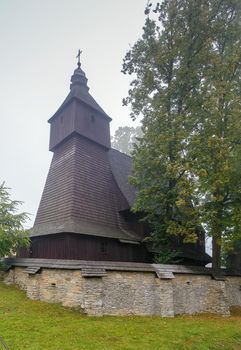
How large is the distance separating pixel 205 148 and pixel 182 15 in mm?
9043

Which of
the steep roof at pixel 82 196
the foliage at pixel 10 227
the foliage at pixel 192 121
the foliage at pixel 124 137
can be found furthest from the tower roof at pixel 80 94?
the foliage at pixel 124 137

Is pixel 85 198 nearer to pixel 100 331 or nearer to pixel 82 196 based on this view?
pixel 82 196

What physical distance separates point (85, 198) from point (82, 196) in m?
0.25

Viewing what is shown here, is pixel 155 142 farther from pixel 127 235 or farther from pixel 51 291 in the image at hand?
pixel 51 291

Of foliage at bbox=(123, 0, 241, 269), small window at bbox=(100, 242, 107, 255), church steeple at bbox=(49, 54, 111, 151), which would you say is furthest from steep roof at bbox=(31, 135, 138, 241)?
foliage at bbox=(123, 0, 241, 269)

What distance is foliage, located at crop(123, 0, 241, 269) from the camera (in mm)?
15281

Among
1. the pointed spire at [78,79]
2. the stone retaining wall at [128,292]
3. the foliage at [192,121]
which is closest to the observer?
the stone retaining wall at [128,292]

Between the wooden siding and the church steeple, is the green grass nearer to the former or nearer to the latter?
the wooden siding

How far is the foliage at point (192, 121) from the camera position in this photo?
15281 millimetres

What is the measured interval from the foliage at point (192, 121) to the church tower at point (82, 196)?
2.89 m

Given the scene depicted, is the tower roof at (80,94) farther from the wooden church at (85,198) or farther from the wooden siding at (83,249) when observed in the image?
the wooden siding at (83,249)

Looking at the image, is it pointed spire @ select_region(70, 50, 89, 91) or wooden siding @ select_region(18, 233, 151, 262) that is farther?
pointed spire @ select_region(70, 50, 89, 91)

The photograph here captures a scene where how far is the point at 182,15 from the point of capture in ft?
57.7

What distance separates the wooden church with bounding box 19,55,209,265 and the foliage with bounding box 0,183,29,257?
1.21 meters
